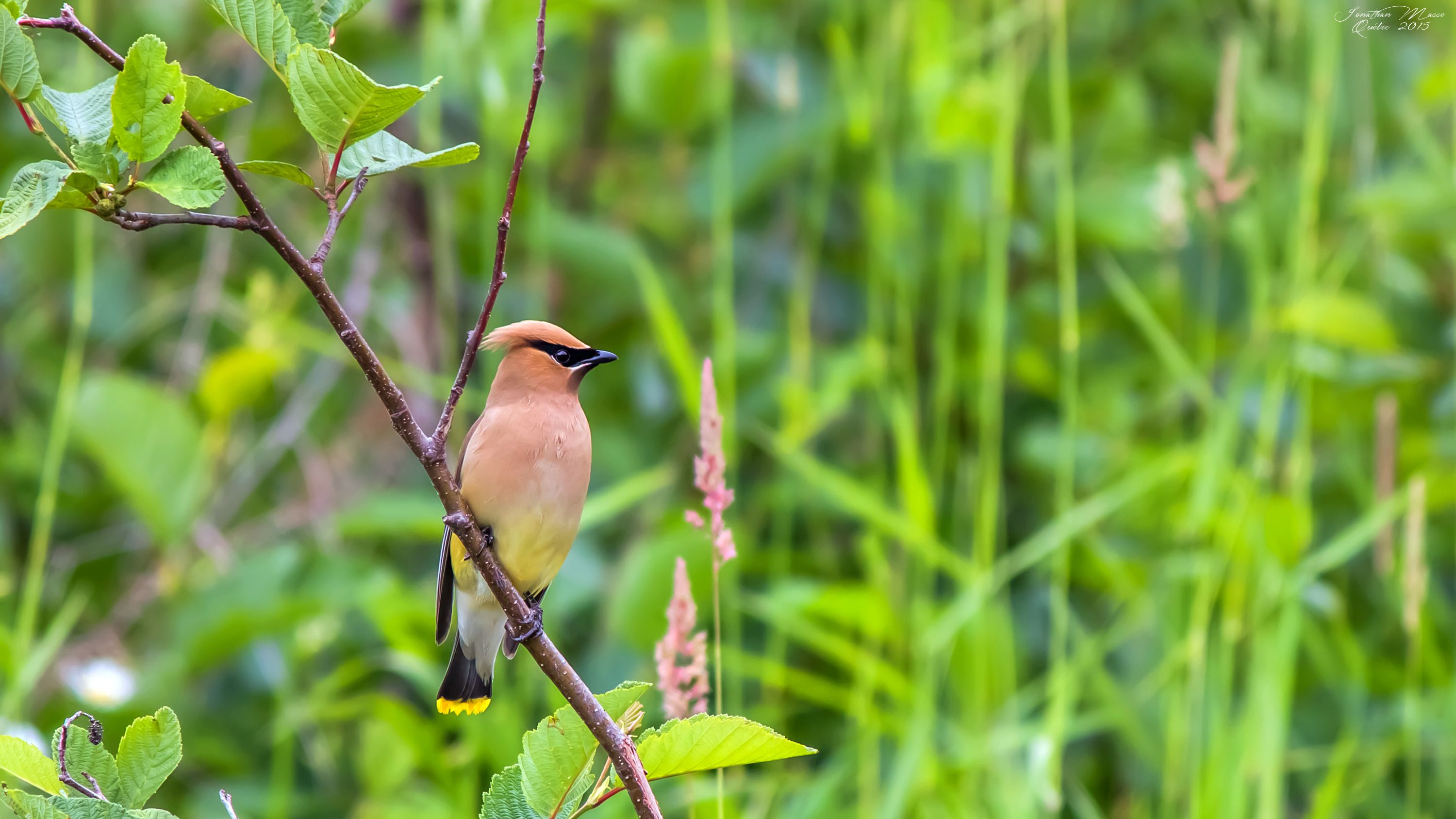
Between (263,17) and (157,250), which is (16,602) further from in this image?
(263,17)

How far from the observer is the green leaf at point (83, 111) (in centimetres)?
102

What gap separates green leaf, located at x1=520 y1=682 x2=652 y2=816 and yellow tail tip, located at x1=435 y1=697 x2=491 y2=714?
37.3 inches

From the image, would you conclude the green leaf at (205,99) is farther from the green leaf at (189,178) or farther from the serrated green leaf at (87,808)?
the serrated green leaf at (87,808)

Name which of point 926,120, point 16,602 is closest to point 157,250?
point 16,602

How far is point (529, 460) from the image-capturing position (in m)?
1.94

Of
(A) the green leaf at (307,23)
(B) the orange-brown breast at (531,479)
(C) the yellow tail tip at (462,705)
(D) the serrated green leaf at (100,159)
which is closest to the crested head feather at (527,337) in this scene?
(B) the orange-brown breast at (531,479)

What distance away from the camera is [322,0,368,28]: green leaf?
1.16 metres

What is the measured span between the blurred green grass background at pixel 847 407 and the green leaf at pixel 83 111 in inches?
65.0

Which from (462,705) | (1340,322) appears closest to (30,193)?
(462,705)

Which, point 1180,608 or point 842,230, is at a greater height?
point 842,230

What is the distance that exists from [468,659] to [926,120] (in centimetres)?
182

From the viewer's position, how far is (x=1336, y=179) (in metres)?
4.02

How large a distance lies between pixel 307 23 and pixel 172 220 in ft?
0.88

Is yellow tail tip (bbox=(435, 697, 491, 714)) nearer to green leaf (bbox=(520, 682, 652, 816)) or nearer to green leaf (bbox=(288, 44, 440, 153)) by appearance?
green leaf (bbox=(520, 682, 652, 816))
